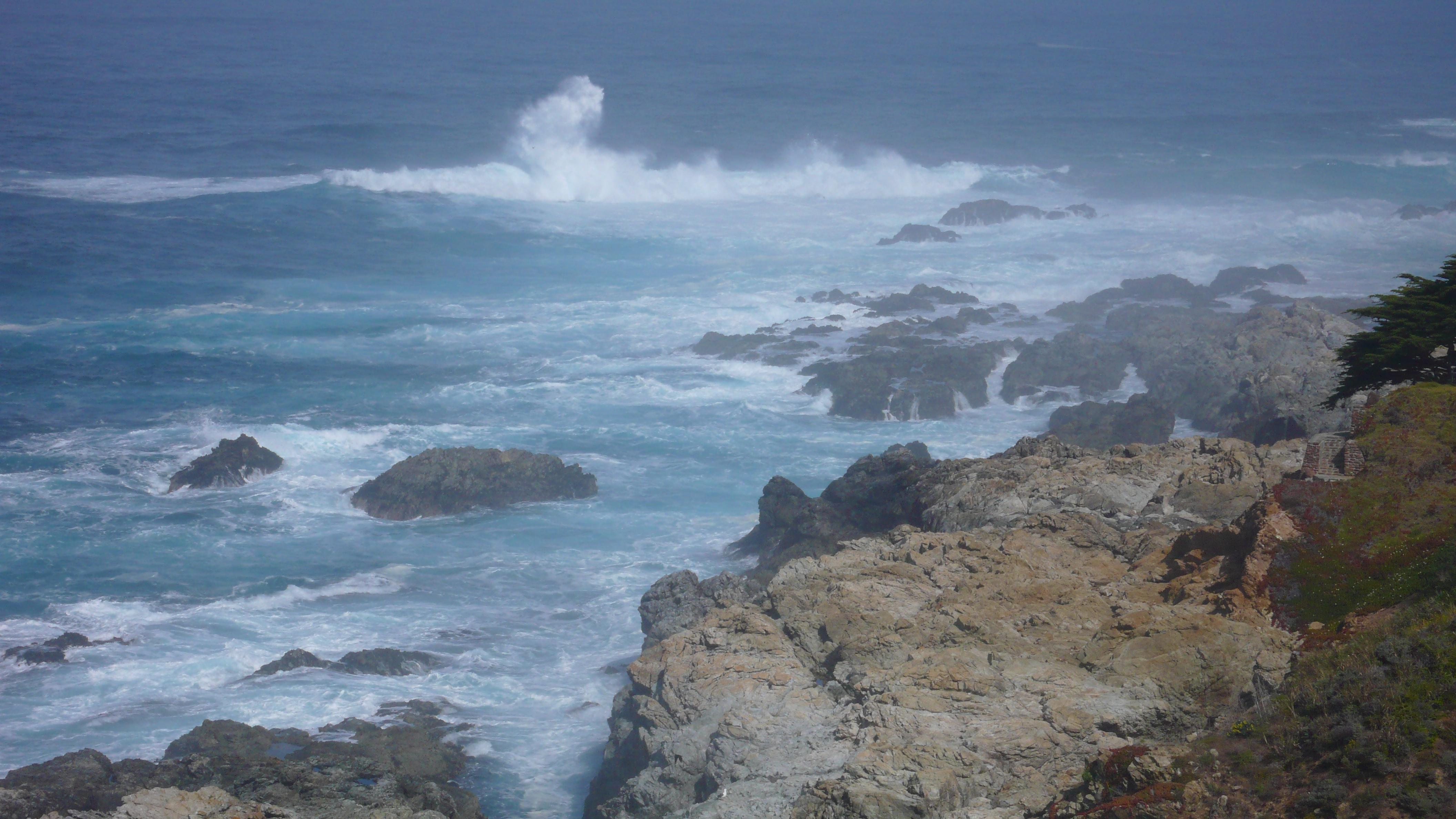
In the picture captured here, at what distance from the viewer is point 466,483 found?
29297 mm

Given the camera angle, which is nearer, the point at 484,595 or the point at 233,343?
the point at 484,595

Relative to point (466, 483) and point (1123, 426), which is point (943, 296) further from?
point (466, 483)

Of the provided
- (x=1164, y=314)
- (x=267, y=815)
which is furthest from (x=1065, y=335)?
(x=267, y=815)

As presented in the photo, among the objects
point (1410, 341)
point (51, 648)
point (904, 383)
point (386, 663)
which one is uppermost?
point (1410, 341)

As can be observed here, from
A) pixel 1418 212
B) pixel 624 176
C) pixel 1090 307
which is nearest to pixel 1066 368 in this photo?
pixel 1090 307

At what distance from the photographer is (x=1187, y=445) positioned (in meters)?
20.0

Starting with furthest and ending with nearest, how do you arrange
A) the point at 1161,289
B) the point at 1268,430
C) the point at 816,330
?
1. the point at 1161,289
2. the point at 816,330
3. the point at 1268,430

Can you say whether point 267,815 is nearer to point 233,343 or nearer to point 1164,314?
point 233,343

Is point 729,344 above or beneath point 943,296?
beneath

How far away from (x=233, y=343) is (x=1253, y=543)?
3914 cm

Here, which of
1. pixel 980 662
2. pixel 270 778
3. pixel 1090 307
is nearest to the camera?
pixel 980 662

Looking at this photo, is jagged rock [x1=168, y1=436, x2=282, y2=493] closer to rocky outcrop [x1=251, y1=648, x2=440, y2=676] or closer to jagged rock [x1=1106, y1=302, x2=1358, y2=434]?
rocky outcrop [x1=251, y1=648, x2=440, y2=676]

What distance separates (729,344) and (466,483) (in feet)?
52.3

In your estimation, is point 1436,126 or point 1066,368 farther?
point 1436,126
